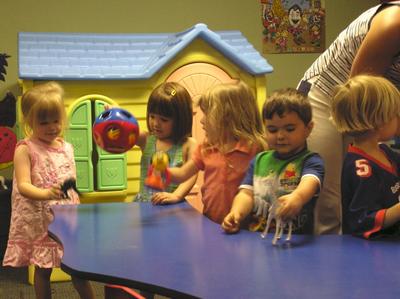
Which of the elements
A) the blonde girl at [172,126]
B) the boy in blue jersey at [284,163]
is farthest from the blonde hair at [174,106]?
the boy in blue jersey at [284,163]

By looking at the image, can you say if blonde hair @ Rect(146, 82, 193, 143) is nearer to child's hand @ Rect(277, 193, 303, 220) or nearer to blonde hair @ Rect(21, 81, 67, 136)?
blonde hair @ Rect(21, 81, 67, 136)

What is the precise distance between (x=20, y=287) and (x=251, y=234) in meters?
1.84

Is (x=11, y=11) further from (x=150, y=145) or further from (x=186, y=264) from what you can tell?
(x=186, y=264)

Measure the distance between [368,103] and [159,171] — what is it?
26.3 inches

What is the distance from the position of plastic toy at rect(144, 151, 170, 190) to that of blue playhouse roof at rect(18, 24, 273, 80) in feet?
4.17

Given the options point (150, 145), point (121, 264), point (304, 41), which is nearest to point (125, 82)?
point (150, 145)

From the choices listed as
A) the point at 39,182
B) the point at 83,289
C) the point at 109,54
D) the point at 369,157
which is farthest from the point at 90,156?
the point at 369,157

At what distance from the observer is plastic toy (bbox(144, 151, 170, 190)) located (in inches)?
66.5

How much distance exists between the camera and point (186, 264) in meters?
1.05

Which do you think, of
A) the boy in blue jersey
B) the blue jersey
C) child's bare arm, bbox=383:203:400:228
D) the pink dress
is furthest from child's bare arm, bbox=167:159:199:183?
child's bare arm, bbox=383:203:400:228

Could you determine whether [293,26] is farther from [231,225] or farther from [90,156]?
[231,225]

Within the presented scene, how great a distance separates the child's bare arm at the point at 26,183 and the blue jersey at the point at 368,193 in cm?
101

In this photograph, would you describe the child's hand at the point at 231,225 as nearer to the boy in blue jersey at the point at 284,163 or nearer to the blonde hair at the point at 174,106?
the boy in blue jersey at the point at 284,163

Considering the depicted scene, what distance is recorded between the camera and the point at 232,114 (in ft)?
5.59
